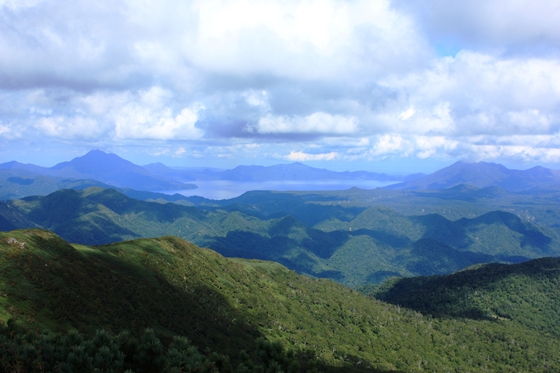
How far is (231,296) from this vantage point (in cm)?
8562

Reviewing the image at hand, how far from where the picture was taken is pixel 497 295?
15875 centimetres

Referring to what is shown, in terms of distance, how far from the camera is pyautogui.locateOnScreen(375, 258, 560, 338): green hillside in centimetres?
14638

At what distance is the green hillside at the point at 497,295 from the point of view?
14638 centimetres

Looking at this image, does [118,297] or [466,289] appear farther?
[466,289]

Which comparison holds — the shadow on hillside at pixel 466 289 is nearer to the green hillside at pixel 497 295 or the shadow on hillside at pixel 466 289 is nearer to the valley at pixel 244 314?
the green hillside at pixel 497 295

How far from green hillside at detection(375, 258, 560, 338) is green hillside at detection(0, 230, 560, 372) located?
11745 millimetres

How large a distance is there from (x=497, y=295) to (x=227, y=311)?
136854mm

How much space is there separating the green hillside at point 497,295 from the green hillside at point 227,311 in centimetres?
1175

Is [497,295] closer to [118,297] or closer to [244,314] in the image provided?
[244,314]

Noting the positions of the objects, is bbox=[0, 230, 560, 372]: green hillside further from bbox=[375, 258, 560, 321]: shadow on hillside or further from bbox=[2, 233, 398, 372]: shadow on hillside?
bbox=[375, 258, 560, 321]: shadow on hillside

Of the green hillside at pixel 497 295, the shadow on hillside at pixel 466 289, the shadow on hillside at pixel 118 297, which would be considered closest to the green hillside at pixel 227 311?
the shadow on hillside at pixel 118 297

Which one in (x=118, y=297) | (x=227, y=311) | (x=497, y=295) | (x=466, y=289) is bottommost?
(x=497, y=295)

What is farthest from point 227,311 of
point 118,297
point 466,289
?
point 466,289

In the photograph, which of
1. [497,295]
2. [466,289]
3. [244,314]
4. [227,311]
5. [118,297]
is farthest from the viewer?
[466,289]
